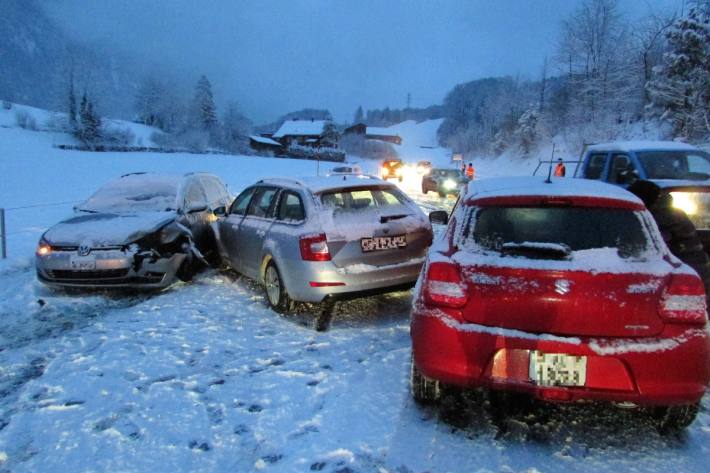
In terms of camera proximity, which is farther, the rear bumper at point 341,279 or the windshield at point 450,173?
the windshield at point 450,173

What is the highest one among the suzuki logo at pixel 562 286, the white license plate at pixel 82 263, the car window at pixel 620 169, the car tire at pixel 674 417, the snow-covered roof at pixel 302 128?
the snow-covered roof at pixel 302 128

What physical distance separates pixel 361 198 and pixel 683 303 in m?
3.76

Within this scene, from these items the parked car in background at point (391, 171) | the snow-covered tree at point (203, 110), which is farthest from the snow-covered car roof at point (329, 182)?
the snow-covered tree at point (203, 110)

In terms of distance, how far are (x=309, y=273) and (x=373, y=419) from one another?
6.94 feet

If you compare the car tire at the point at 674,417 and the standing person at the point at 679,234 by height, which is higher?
the standing person at the point at 679,234

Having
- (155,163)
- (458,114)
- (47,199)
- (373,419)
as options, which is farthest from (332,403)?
(458,114)

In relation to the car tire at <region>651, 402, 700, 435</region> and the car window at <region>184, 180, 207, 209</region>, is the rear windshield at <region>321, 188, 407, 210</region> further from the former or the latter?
the car tire at <region>651, 402, 700, 435</region>

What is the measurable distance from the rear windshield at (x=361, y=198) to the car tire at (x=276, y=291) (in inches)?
41.8

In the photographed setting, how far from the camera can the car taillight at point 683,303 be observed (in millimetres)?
2760

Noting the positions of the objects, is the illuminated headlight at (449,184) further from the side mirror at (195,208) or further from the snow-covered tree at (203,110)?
the snow-covered tree at (203,110)

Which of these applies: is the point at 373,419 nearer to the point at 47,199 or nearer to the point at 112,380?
the point at 112,380

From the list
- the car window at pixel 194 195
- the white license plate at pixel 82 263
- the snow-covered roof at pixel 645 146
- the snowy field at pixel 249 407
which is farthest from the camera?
the car window at pixel 194 195

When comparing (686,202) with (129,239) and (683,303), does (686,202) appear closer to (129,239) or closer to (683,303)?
(683,303)

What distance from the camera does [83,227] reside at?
6.46 metres
